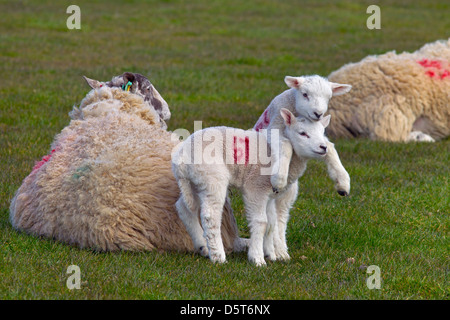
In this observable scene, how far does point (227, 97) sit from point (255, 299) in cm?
860

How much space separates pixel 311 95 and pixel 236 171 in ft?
2.57

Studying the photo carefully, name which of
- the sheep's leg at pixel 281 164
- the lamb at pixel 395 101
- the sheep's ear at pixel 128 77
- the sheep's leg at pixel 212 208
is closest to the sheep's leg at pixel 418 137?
the lamb at pixel 395 101

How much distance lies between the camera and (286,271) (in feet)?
18.2

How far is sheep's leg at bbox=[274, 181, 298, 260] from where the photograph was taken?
580 cm

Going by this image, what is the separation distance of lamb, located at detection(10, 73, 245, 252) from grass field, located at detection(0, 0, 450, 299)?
0.56ft

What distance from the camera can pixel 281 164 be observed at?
534 cm

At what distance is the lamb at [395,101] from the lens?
10.7m

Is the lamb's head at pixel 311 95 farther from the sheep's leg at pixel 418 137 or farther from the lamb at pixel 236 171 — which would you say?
the sheep's leg at pixel 418 137

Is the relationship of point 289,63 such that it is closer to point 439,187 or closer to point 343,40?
point 343,40

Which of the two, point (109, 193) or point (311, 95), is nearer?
point (311, 95)

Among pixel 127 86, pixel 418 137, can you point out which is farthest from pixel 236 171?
pixel 418 137

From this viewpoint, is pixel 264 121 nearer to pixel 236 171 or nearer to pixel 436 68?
pixel 236 171

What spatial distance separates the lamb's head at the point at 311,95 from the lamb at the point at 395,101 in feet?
17.9

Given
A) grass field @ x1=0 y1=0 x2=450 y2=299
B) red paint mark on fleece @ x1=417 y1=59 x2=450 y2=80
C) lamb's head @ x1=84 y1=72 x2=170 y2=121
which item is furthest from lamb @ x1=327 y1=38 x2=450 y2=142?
lamb's head @ x1=84 y1=72 x2=170 y2=121
